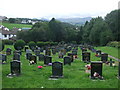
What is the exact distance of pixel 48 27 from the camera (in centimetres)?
6594

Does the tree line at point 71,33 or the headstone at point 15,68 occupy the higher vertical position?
the tree line at point 71,33

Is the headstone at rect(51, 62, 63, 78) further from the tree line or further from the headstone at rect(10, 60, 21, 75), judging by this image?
the tree line

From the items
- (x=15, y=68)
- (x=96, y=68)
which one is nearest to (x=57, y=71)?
(x=96, y=68)

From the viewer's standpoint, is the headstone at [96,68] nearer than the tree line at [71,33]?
Yes

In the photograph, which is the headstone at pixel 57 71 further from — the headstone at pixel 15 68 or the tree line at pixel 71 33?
the tree line at pixel 71 33

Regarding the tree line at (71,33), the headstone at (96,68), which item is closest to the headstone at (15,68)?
the headstone at (96,68)

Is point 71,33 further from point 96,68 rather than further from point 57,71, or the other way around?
point 96,68

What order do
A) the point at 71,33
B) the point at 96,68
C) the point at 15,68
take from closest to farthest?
the point at 96,68, the point at 15,68, the point at 71,33

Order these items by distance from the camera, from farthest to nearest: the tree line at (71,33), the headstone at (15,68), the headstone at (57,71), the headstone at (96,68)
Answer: the tree line at (71,33) → the headstone at (15,68) → the headstone at (57,71) → the headstone at (96,68)

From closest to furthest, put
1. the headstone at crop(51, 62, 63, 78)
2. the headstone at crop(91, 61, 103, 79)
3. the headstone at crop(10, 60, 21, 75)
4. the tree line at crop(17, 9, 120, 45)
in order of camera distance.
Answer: the headstone at crop(91, 61, 103, 79) → the headstone at crop(51, 62, 63, 78) → the headstone at crop(10, 60, 21, 75) → the tree line at crop(17, 9, 120, 45)

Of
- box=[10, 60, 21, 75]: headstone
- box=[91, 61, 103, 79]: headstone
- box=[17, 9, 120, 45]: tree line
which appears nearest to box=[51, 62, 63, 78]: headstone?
box=[91, 61, 103, 79]: headstone

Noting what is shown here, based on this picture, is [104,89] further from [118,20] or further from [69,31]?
[69,31]

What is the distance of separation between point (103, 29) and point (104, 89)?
170ft

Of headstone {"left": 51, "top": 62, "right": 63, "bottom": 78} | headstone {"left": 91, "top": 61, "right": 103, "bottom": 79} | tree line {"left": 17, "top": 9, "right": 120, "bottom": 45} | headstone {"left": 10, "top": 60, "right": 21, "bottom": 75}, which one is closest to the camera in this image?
headstone {"left": 91, "top": 61, "right": 103, "bottom": 79}
